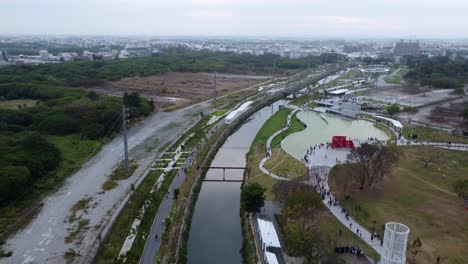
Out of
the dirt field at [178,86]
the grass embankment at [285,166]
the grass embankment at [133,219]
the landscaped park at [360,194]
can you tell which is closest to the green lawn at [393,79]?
the dirt field at [178,86]

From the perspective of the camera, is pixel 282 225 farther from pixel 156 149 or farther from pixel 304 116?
pixel 304 116

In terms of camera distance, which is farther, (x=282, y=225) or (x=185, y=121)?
(x=185, y=121)

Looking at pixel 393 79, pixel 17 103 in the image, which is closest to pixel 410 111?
pixel 393 79

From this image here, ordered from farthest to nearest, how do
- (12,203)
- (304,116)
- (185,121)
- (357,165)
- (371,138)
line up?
(304,116) → (185,121) → (371,138) → (357,165) → (12,203)

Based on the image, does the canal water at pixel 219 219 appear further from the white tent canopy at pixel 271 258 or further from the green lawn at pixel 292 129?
the green lawn at pixel 292 129

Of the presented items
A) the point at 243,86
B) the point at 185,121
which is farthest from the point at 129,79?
the point at 185,121
